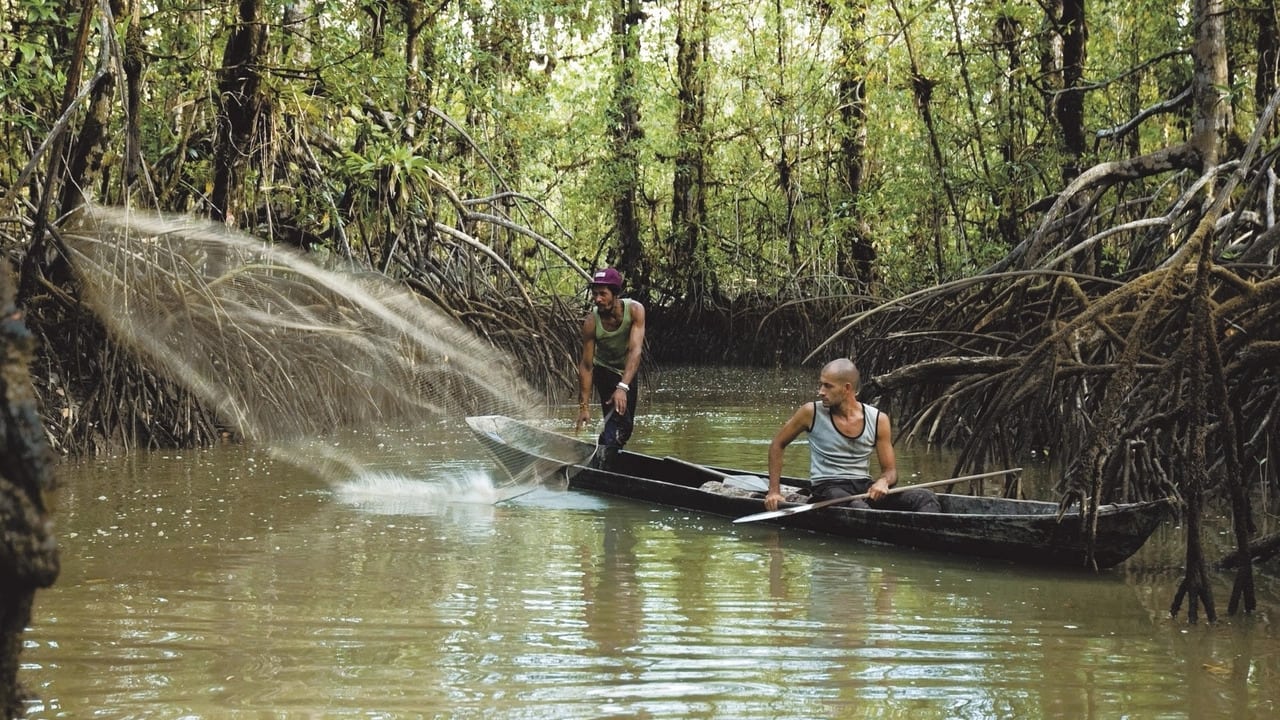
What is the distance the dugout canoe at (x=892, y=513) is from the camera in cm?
528

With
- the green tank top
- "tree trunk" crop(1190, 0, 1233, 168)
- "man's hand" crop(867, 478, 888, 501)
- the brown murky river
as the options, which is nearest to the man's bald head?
"man's hand" crop(867, 478, 888, 501)

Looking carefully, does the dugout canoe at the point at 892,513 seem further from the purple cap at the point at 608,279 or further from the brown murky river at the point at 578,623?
the purple cap at the point at 608,279

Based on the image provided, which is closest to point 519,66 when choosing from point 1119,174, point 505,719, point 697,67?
point 697,67

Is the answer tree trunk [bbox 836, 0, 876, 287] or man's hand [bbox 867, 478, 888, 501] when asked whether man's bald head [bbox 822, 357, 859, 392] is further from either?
tree trunk [bbox 836, 0, 876, 287]

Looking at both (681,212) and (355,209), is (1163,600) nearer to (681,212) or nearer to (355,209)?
(355,209)

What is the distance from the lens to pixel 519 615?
15.3ft

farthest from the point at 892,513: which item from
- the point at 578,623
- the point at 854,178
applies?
the point at 854,178

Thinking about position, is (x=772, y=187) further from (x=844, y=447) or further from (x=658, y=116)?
(x=844, y=447)

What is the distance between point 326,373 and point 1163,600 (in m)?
6.84

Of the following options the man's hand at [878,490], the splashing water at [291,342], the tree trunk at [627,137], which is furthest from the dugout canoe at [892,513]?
the tree trunk at [627,137]

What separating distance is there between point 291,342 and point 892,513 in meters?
5.24

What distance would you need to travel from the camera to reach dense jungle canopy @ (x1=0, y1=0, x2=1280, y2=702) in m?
5.79

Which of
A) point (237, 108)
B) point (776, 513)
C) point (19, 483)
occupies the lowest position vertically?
point (776, 513)

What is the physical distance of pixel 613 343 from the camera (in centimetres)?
824
